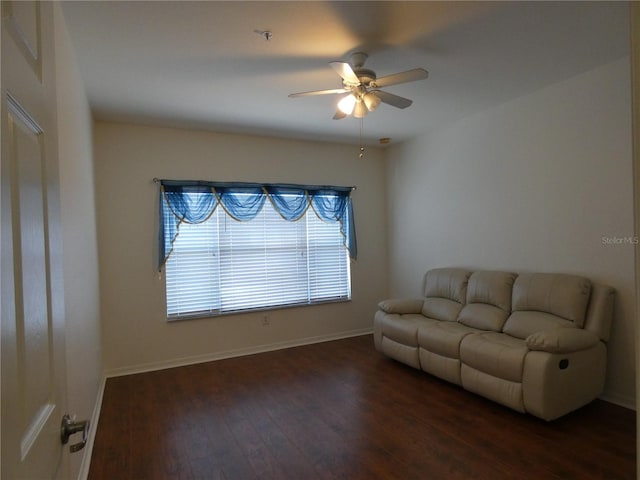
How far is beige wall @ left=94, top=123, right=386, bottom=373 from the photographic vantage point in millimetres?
3914

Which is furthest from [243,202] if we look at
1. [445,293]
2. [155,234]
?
[445,293]

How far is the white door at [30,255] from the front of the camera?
0.59 meters

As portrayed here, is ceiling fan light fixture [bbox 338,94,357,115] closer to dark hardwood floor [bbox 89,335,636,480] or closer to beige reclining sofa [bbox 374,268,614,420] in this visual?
beige reclining sofa [bbox 374,268,614,420]

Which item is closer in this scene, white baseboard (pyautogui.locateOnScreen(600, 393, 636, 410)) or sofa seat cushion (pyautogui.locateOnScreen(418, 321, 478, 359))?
white baseboard (pyautogui.locateOnScreen(600, 393, 636, 410))

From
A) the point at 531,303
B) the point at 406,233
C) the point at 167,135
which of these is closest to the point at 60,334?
the point at 531,303

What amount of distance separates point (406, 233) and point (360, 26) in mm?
3286

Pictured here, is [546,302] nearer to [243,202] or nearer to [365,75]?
[365,75]

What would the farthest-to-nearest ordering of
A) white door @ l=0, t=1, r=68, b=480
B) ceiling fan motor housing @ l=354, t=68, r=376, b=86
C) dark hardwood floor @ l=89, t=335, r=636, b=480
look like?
ceiling fan motor housing @ l=354, t=68, r=376, b=86, dark hardwood floor @ l=89, t=335, r=636, b=480, white door @ l=0, t=1, r=68, b=480

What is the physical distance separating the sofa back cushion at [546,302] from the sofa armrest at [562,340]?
0.19 m

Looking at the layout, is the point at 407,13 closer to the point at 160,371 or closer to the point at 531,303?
the point at 531,303

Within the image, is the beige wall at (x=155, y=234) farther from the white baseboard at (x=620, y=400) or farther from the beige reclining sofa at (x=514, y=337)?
the white baseboard at (x=620, y=400)

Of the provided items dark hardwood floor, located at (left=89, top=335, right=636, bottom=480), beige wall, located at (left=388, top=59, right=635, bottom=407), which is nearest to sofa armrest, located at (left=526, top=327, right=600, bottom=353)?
beige wall, located at (left=388, top=59, right=635, bottom=407)

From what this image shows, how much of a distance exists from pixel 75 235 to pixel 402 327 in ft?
9.67

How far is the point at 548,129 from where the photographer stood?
338cm
